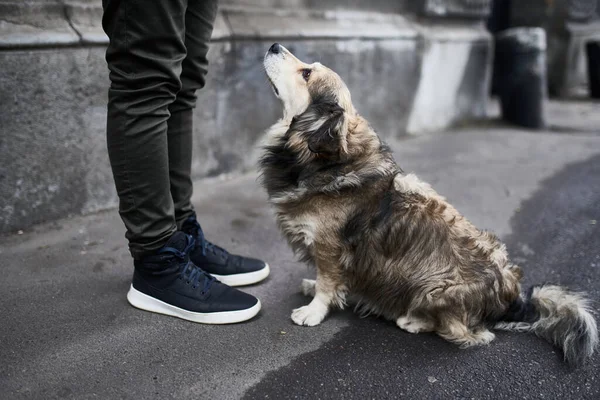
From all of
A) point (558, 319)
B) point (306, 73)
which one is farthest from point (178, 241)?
point (558, 319)

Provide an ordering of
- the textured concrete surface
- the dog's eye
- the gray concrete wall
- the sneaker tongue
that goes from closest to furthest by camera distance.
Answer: the textured concrete surface < the sneaker tongue < the dog's eye < the gray concrete wall

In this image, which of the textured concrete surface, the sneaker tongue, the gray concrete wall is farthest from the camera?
the gray concrete wall

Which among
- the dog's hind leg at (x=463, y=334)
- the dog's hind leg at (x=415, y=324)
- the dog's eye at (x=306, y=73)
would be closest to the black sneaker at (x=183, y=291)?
the dog's hind leg at (x=415, y=324)

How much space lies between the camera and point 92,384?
178cm

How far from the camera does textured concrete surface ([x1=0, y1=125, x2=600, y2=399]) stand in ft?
6.01

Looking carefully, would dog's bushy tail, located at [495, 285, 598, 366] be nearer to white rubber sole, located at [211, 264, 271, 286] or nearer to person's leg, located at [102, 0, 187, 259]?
white rubber sole, located at [211, 264, 271, 286]

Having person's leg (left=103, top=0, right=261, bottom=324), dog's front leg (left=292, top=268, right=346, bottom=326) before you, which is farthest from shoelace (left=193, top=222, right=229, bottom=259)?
dog's front leg (left=292, top=268, right=346, bottom=326)

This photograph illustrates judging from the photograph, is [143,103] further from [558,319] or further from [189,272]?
[558,319]

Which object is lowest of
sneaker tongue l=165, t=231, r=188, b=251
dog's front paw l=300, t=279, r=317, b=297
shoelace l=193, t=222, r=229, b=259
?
dog's front paw l=300, t=279, r=317, b=297

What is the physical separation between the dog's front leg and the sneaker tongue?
1.85 ft

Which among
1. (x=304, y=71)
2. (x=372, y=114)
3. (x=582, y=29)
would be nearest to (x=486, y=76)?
(x=372, y=114)

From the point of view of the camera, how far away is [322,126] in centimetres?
222

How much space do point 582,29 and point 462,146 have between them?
15.7 ft

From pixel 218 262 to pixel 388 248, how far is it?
33.1 inches
